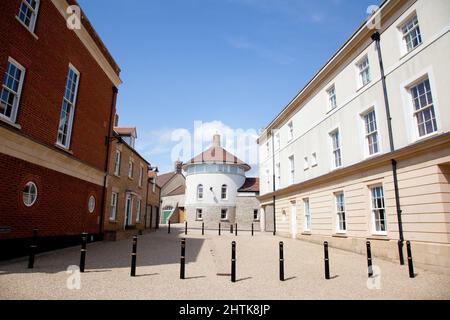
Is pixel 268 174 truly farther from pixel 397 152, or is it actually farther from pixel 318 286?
pixel 318 286

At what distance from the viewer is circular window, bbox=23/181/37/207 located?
378 inches

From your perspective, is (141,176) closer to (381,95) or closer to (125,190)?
(125,190)

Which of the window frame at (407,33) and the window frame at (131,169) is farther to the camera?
the window frame at (131,169)

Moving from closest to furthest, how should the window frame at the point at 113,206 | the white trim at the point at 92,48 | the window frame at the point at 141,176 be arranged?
the white trim at the point at 92,48 → the window frame at the point at 113,206 → the window frame at the point at 141,176

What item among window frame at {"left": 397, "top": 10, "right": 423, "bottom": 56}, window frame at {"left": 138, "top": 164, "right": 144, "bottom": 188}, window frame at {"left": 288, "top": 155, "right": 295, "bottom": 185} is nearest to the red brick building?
window frame at {"left": 138, "top": 164, "right": 144, "bottom": 188}

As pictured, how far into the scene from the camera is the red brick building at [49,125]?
8.89m

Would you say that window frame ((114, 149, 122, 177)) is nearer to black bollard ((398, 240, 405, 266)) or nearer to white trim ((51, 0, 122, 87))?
white trim ((51, 0, 122, 87))

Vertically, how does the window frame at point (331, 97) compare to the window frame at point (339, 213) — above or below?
above

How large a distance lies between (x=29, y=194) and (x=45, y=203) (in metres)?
0.98

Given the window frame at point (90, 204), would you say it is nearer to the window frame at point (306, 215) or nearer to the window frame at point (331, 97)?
the window frame at point (306, 215)

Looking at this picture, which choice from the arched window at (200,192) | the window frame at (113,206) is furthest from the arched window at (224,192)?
the window frame at (113,206)

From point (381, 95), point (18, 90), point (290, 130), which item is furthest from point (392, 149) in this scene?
point (18, 90)

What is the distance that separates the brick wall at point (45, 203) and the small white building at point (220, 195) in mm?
19858

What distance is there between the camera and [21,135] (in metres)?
9.09
